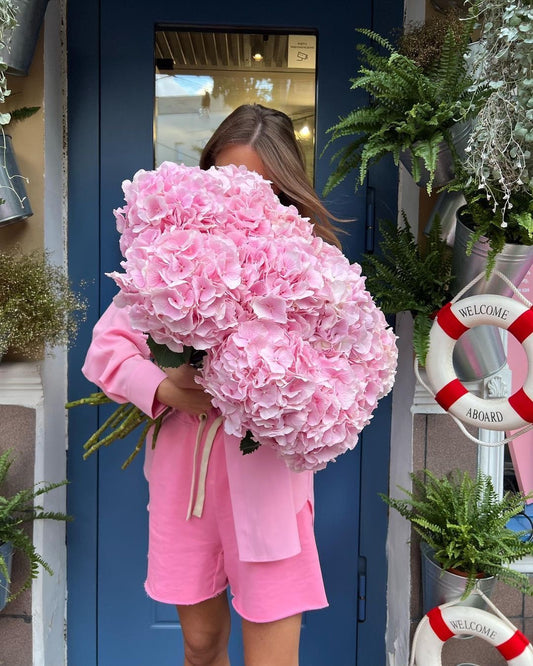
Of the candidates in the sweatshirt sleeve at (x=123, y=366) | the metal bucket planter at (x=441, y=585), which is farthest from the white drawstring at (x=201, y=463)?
the metal bucket planter at (x=441, y=585)

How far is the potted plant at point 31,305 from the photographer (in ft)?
5.70

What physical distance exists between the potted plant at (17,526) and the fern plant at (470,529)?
3.86 feet

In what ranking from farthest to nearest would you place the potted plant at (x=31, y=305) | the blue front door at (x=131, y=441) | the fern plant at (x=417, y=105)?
the blue front door at (x=131, y=441), the potted plant at (x=31, y=305), the fern plant at (x=417, y=105)

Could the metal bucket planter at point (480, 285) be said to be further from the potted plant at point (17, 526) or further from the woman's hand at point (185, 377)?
the potted plant at point (17, 526)

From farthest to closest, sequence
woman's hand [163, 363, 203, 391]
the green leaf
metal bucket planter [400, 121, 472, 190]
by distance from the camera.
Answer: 1. metal bucket planter [400, 121, 472, 190]
2. woman's hand [163, 363, 203, 391]
3. the green leaf

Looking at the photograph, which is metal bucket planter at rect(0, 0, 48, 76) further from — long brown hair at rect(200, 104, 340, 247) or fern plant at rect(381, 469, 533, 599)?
fern plant at rect(381, 469, 533, 599)

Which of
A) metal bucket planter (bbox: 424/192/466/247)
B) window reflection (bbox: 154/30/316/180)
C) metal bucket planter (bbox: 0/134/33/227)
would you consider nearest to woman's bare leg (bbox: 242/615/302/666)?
metal bucket planter (bbox: 424/192/466/247)

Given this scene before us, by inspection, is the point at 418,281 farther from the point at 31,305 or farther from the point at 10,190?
the point at 10,190

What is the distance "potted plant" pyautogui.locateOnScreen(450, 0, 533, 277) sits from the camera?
4.65ft

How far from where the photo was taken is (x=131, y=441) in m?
2.19

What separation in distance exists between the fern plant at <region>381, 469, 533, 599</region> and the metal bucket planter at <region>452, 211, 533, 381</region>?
37 centimetres

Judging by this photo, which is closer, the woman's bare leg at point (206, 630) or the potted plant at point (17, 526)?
the woman's bare leg at point (206, 630)

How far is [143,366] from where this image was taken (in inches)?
54.1

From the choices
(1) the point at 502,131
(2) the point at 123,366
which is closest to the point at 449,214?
(1) the point at 502,131
